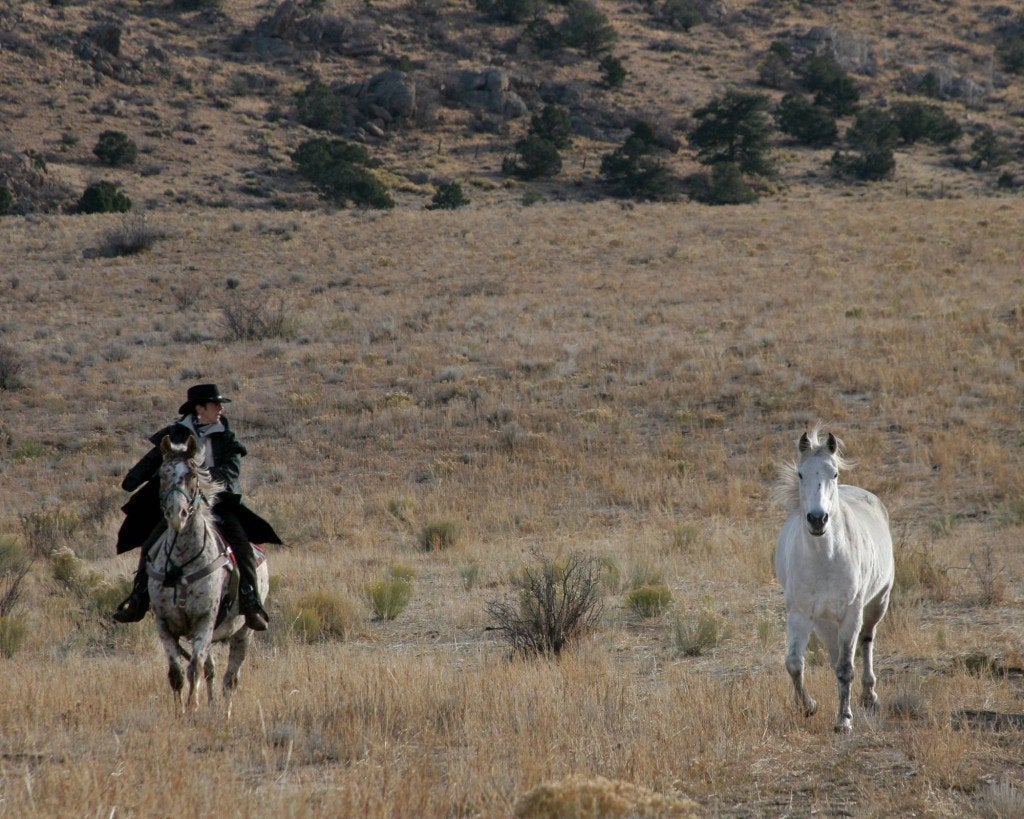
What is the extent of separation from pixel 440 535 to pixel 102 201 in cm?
4517

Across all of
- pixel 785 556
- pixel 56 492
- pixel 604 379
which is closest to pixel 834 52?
pixel 604 379

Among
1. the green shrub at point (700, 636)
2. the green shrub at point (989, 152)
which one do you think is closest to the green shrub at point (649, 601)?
the green shrub at point (700, 636)

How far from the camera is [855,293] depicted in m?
30.6

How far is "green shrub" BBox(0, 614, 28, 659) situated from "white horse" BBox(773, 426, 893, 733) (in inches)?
266

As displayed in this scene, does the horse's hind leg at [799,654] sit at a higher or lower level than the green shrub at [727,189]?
lower

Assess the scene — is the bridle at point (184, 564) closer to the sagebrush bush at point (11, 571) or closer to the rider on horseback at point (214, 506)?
the rider on horseback at point (214, 506)

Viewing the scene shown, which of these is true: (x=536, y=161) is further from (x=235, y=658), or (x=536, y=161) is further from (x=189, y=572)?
(x=189, y=572)

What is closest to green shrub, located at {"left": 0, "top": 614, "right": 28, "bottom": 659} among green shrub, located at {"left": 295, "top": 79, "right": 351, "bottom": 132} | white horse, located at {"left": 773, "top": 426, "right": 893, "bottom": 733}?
white horse, located at {"left": 773, "top": 426, "right": 893, "bottom": 733}

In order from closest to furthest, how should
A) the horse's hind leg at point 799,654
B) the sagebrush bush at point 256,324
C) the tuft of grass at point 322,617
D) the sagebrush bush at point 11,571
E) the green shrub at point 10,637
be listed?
the horse's hind leg at point 799,654, the green shrub at point 10,637, the tuft of grass at point 322,617, the sagebrush bush at point 11,571, the sagebrush bush at point 256,324

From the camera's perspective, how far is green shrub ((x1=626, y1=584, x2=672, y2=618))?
11.1 m

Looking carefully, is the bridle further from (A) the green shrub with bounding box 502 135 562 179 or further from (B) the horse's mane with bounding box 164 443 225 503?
(A) the green shrub with bounding box 502 135 562 179

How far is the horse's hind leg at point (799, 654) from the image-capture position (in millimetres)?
6656

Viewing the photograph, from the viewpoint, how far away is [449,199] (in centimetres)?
5819

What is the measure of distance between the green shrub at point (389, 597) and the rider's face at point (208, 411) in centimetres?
456
